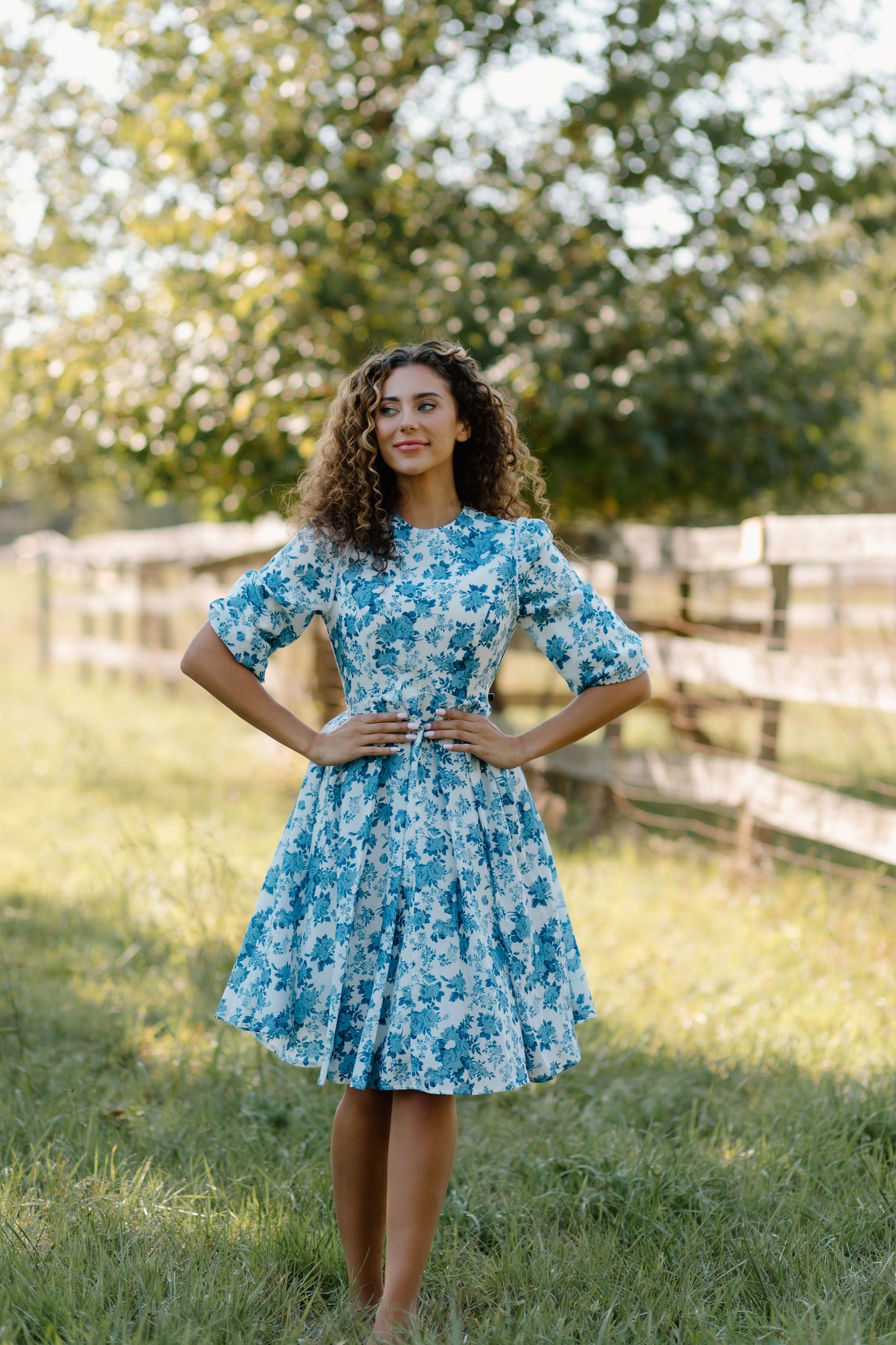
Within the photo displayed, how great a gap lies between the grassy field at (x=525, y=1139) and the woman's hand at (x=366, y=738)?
3.31 ft

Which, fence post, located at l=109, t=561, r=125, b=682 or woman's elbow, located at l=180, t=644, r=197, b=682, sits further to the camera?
fence post, located at l=109, t=561, r=125, b=682

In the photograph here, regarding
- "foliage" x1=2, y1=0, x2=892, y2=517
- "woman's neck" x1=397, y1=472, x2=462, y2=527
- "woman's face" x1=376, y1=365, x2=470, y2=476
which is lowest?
"woman's neck" x1=397, y1=472, x2=462, y2=527

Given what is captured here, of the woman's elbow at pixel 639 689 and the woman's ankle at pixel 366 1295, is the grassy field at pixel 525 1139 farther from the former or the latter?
the woman's elbow at pixel 639 689

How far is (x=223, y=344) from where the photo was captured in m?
6.70

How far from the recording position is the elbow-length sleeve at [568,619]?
2.54m

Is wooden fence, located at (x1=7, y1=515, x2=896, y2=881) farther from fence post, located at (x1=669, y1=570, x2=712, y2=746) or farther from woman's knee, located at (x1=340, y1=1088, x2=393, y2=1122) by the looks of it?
woman's knee, located at (x1=340, y1=1088, x2=393, y2=1122)

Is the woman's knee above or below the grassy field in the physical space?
above

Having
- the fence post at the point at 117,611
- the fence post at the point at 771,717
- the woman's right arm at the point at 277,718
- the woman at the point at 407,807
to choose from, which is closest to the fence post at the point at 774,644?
the fence post at the point at 771,717

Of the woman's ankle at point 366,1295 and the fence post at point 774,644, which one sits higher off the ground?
the fence post at point 774,644

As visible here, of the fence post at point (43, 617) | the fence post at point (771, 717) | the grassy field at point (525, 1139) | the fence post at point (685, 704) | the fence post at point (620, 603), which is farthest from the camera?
the fence post at point (43, 617)

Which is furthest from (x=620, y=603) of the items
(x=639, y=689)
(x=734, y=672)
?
(x=639, y=689)

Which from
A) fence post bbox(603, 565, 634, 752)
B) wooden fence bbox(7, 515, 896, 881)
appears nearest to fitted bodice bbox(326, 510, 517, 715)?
wooden fence bbox(7, 515, 896, 881)

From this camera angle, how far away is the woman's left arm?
2447 millimetres

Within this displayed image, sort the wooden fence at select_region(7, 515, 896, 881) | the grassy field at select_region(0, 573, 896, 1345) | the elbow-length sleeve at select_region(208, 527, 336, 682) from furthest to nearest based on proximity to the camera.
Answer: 1. the wooden fence at select_region(7, 515, 896, 881)
2. the elbow-length sleeve at select_region(208, 527, 336, 682)
3. the grassy field at select_region(0, 573, 896, 1345)
